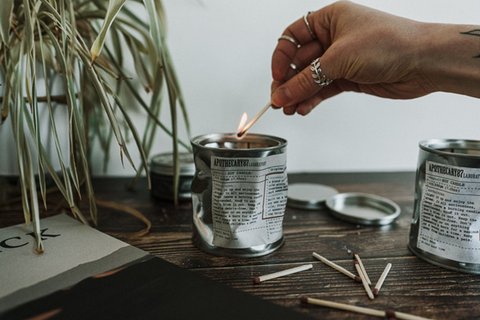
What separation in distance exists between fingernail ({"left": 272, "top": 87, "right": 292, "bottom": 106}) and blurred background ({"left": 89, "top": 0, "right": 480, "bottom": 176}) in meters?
0.29

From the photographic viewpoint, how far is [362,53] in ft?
1.80

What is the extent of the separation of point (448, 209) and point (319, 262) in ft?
0.61

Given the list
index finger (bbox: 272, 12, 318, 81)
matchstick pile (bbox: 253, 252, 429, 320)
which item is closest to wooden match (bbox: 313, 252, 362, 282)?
matchstick pile (bbox: 253, 252, 429, 320)

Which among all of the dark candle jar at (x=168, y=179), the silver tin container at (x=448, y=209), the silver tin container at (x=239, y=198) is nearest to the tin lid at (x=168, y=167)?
the dark candle jar at (x=168, y=179)

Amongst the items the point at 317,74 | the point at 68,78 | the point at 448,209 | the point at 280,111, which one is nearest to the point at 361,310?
the point at 448,209

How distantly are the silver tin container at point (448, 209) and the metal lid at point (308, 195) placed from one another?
24 centimetres

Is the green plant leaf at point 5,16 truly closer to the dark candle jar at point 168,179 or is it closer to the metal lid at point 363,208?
the dark candle jar at point 168,179

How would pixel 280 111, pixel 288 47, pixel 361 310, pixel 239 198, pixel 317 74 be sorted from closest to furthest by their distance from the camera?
1. pixel 361 310
2. pixel 239 198
3. pixel 317 74
4. pixel 288 47
5. pixel 280 111

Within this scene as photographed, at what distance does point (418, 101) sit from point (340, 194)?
0.39 m

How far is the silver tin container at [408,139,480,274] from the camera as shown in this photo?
44 centimetres

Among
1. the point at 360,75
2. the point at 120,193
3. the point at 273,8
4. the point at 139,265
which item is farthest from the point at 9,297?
the point at 273,8

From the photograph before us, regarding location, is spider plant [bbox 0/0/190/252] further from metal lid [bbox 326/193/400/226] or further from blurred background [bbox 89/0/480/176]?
metal lid [bbox 326/193/400/226]

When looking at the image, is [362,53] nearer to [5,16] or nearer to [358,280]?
[358,280]

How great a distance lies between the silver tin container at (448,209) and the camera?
0.44 metres
